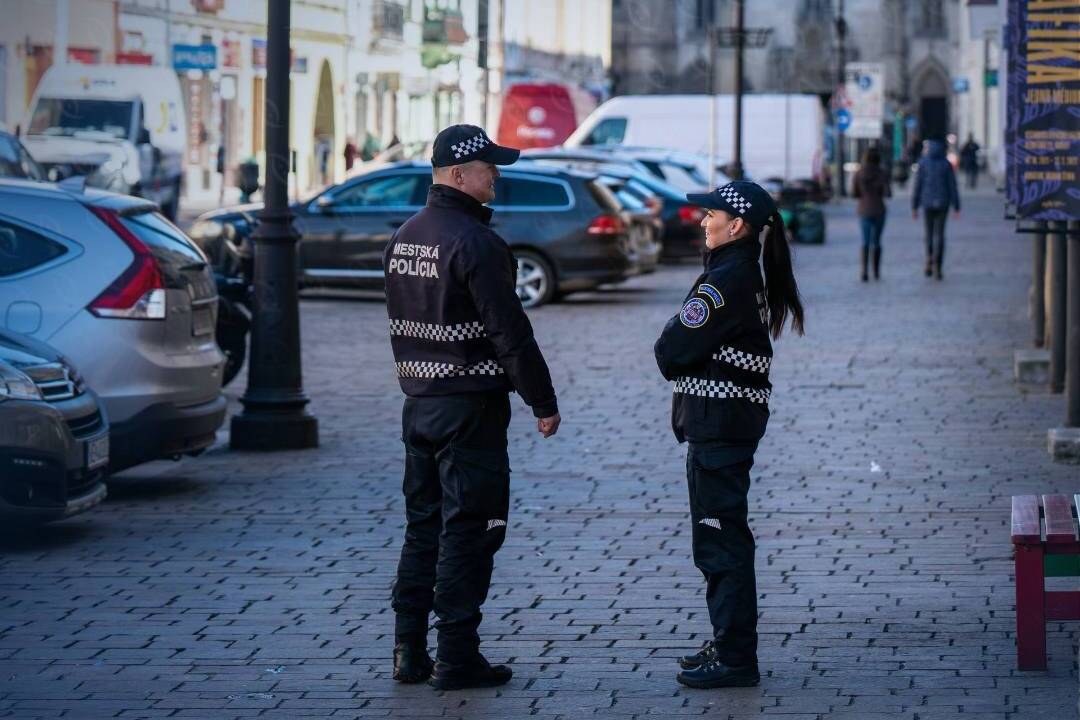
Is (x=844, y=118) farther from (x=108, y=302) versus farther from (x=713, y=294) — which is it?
(x=713, y=294)

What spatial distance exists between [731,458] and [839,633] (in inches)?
41.3

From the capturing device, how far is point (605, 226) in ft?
75.8

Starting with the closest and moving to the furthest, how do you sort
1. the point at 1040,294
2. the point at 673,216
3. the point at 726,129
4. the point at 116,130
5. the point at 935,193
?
the point at 1040,294, the point at 935,193, the point at 116,130, the point at 673,216, the point at 726,129

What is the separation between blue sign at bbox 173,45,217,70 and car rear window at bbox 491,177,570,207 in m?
3.69

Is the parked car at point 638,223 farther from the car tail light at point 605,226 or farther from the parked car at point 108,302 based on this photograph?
the parked car at point 108,302

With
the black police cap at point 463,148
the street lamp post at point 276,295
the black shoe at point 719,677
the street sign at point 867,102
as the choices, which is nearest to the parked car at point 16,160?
the street lamp post at point 276,295

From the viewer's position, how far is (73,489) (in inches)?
358

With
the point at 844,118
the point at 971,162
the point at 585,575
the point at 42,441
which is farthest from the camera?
the point at 971,162

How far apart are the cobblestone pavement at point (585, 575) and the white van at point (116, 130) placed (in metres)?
11.6

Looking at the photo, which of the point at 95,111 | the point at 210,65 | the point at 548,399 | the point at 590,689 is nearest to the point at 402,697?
the point at 590,689

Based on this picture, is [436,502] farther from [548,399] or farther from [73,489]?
[73,489]

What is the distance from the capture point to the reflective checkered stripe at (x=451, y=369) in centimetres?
656

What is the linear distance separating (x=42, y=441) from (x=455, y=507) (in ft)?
9.61

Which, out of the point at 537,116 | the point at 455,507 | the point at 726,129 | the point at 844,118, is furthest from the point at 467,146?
the point at 844,118
